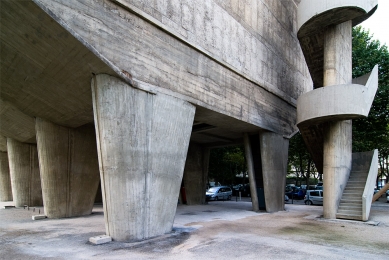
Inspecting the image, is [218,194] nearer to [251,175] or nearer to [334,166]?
[251,175]

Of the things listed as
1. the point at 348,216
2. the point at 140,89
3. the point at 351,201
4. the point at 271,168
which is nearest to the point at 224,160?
the point at 271,168

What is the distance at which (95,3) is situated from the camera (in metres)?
8.19

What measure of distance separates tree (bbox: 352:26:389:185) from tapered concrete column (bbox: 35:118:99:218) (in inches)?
813

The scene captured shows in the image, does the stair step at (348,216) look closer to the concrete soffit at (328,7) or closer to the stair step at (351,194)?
the stair step at (351,194)

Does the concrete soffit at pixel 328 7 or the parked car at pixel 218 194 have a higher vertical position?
the concrete soffit at pixel 328 7

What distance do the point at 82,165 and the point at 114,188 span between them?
7.05 meters

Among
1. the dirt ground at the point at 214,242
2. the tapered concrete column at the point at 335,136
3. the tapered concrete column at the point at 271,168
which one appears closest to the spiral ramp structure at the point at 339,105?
the tapered concrete column at the point at 335,136

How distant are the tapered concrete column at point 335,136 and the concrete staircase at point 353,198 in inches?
11.7

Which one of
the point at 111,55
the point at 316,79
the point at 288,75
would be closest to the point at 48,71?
the point at 111,55

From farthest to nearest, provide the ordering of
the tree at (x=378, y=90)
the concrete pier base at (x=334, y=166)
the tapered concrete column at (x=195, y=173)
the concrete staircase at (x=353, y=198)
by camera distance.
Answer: the tree at (x=378, y=90) → the tapered concrete column at (x=195, y=173) → the concrete pier base at (x=334, y=166) → the concrete staircase at (x=353, y=198)

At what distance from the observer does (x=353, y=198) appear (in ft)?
46.5

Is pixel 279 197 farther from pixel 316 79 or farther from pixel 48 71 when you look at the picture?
pixel 48 71

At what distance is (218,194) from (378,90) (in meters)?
16.7

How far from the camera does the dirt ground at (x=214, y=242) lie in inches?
290
